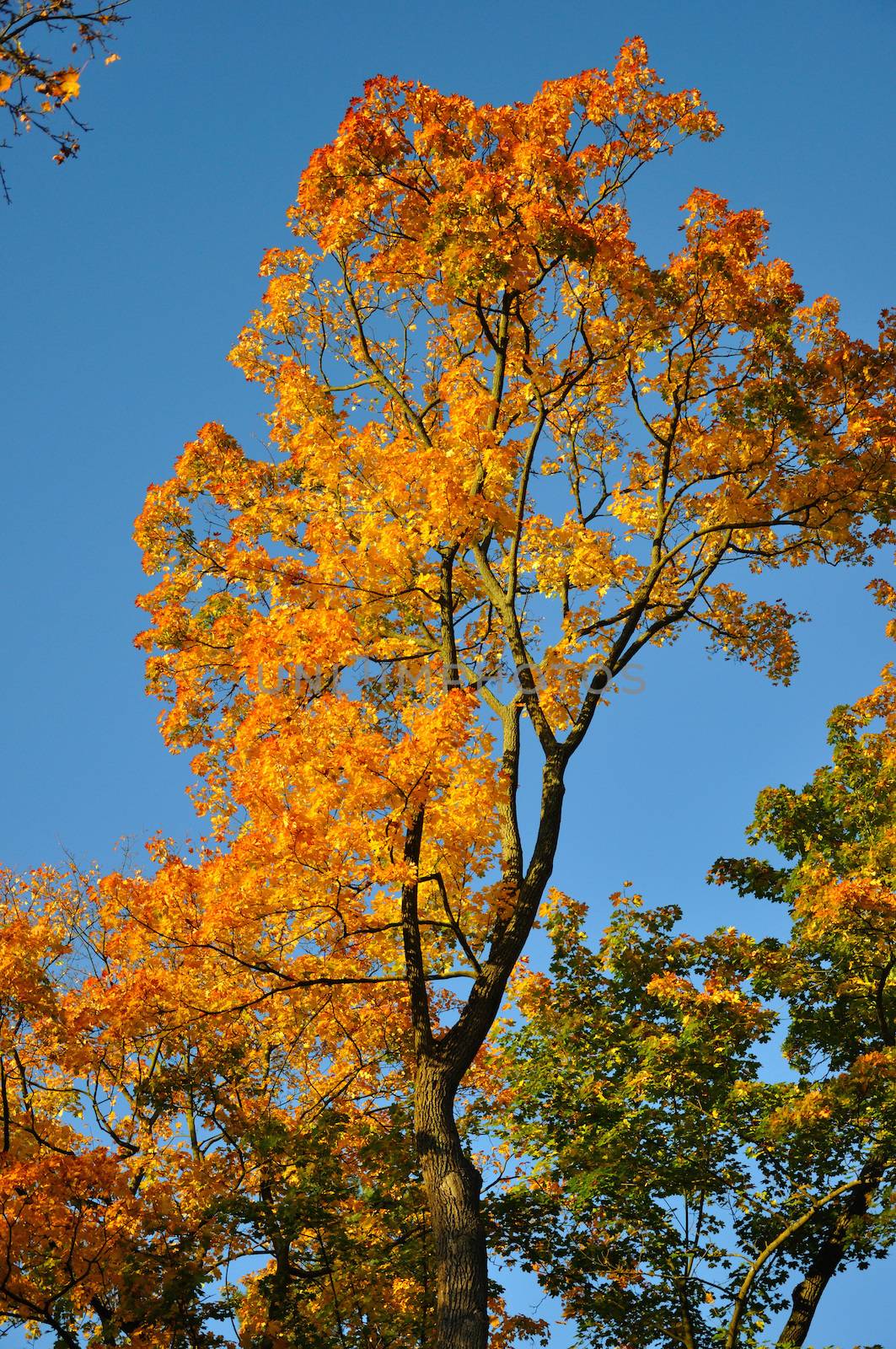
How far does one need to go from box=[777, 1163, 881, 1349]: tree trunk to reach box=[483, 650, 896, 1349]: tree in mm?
22

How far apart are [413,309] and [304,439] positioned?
213cm

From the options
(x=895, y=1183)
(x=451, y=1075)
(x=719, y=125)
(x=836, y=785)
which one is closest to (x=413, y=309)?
(x=719, y=125)

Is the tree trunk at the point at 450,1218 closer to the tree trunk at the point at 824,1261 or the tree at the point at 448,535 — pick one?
the tree at the point at 448,535

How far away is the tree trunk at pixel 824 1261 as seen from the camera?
44.9ft

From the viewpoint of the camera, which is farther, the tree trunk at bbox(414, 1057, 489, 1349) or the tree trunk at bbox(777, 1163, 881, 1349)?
the tree trunk at bbox(777, 1163, 881, 1349)

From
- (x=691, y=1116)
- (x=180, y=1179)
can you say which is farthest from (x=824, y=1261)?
(x=180, y=1179)

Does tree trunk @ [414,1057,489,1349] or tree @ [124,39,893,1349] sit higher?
tree @ [124,39,893,1349]

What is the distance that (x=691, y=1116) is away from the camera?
43.9ft

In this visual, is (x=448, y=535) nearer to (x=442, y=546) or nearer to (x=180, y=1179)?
(x=442, y=546)

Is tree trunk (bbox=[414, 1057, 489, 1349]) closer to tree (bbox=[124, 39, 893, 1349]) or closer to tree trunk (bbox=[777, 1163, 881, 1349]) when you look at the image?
tree (bbox=[124, 39, 893, 1349])

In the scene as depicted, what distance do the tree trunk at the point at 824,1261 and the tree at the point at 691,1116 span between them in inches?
0.9

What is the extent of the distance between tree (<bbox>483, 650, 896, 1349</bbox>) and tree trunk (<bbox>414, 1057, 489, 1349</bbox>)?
4163 mm

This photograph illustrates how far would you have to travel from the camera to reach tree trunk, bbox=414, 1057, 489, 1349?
7984 mm

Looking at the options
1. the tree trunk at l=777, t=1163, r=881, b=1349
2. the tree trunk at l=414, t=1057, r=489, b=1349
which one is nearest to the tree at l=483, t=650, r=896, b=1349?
the tree trunk at l=777, t=1163, r=881, b=1349
